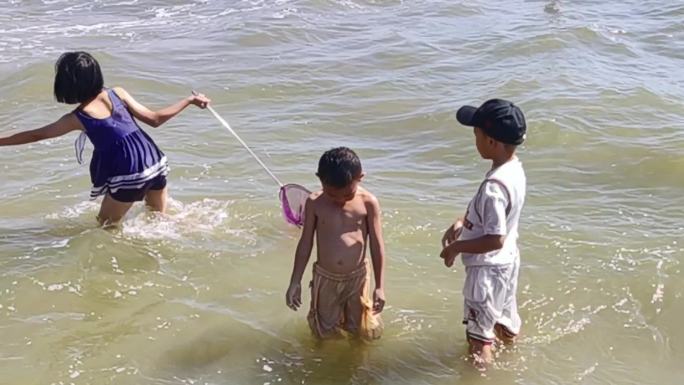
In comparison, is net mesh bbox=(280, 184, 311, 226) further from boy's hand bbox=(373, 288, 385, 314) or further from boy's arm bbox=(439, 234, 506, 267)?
boy's arm bbox=(439, 234, 506, 267)

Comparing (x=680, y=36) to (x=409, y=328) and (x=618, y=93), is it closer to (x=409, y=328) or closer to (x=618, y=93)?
(x=618, y=93)

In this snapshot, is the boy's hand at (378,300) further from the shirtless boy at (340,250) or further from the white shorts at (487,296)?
the white shorts at (487,296)

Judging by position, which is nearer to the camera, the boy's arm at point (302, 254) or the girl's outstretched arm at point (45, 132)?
the boy's arm at point (302, 254)

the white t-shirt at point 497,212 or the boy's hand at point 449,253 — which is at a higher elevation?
the white t-shirt at point 497,212

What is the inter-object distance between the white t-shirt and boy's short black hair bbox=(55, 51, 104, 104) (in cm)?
254

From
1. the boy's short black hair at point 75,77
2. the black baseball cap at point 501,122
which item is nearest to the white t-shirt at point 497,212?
the black baseball cap at point 501,122

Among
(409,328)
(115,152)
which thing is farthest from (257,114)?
(409,328)

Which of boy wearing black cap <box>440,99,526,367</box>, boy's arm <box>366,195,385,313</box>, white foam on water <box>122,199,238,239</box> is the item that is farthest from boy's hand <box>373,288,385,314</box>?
white foam on water <box>122,199,238,239</box>

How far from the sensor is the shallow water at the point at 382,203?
4.66 meters

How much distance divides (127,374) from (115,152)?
66.3 inches

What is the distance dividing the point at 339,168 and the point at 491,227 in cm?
76

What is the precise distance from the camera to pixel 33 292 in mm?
5352

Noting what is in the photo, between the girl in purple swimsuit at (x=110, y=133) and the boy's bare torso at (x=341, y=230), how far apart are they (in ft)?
5.22

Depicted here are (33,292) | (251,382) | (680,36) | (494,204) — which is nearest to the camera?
(494,204)
